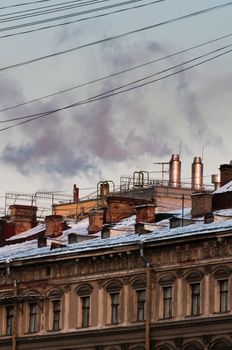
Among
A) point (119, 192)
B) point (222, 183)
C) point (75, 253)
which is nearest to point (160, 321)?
point (75, 253)

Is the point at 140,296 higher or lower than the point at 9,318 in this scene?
lower

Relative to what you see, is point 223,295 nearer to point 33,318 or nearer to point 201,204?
point 201,204

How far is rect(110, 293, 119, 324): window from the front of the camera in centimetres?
6219

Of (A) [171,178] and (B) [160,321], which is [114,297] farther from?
(A) [171,178]

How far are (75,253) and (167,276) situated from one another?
5.47 metres

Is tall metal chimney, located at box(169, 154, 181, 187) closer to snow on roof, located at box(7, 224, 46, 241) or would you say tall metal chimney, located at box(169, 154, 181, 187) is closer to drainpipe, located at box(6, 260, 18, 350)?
snow on roof, located at box(7, 224, 46, 241)

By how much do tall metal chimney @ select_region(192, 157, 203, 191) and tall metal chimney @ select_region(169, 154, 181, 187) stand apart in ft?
4.32

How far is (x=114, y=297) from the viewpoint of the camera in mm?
62500

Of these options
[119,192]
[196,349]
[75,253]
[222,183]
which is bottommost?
[196,349]

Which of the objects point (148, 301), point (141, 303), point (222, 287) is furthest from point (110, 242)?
point (222, 287)

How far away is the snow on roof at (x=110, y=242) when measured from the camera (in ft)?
193

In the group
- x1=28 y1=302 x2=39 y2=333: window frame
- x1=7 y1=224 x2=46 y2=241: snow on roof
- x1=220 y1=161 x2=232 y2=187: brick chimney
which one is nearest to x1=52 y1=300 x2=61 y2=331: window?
x1=28 y1=302 x2=39 y2=333: window frame

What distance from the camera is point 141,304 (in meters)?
61.2

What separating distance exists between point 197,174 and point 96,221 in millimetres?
29344
